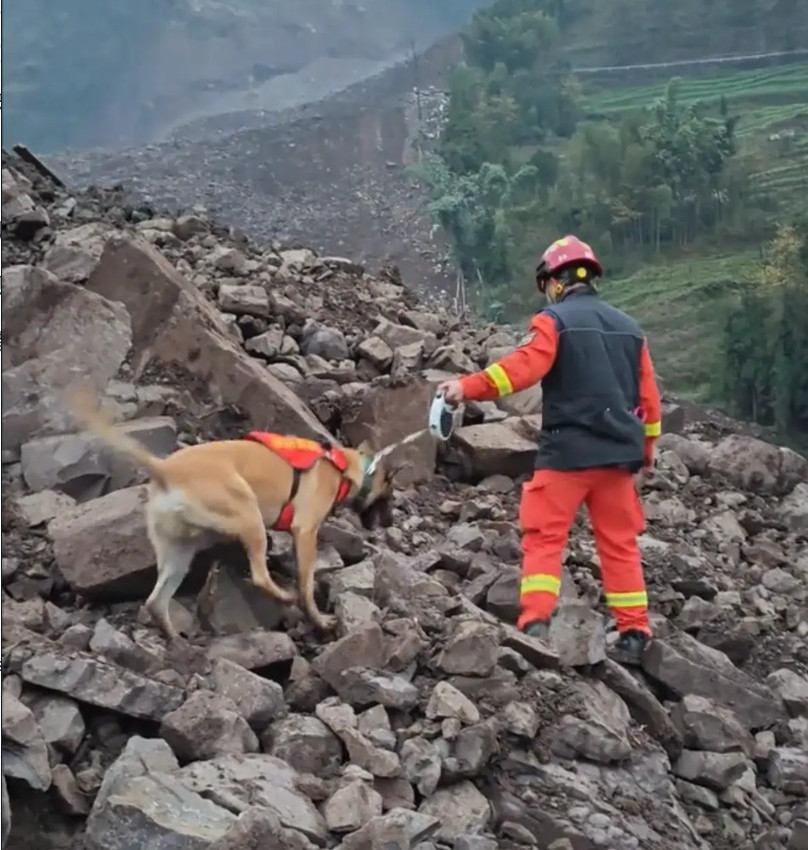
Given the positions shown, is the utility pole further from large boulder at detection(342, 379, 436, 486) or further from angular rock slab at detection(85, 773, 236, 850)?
angular rock slab at detection(85, 773, 236, 850)

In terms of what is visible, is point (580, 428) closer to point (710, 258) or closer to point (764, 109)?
point (710, 258)

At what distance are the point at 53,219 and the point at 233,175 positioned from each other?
3992mm

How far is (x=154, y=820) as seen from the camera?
84.5 inches

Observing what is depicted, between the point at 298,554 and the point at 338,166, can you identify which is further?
the point at 338,166

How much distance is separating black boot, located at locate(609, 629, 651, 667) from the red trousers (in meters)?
0.02

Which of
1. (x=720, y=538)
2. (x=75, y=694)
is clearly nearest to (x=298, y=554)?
(x=75, y=694)

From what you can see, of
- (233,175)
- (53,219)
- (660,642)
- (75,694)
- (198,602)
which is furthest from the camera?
(233,175)

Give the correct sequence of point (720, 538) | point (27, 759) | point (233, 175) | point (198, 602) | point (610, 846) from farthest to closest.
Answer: point (233, 175), point (720, 538), point (198, 602), point (610, 846), point (27, 759)

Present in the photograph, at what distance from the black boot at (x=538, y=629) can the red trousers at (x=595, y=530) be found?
0.01 meters

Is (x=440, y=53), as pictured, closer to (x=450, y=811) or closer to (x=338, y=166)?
(x=338, y=166)

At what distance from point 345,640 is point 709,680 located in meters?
1.32

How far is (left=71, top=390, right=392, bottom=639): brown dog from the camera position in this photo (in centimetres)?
297

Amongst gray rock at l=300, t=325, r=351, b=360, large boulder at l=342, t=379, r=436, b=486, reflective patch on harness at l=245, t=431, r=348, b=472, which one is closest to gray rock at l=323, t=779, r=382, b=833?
reflective patch on harness at l=245, t=431, r=348, b=472

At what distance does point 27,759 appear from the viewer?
2.30 meters
